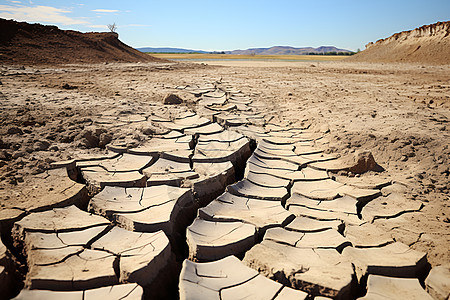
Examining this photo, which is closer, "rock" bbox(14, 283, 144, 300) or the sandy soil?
"rock" bbox(14, 283, 144, 300)

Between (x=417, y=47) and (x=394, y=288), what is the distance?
1981 centimetres

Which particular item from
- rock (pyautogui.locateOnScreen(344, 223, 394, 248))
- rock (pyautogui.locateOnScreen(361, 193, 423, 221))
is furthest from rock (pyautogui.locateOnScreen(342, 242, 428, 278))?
rock (pyautogui.locateOnScreen(361, 193, 423, 221))

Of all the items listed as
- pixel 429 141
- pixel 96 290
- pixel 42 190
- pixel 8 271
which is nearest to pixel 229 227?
pixel 96 290

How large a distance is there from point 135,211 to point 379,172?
215 centimetres

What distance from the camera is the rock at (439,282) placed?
1376 mm

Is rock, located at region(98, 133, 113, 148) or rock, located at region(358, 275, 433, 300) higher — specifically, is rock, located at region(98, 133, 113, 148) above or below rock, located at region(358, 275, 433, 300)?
above

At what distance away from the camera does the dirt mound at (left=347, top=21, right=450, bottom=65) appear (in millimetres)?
15291

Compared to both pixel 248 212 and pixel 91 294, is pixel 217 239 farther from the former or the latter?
pixel 91 294

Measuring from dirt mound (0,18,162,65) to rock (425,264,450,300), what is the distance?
11417 mm

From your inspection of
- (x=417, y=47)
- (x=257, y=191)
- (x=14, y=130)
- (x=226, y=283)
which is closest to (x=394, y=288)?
(x=226, y=283)

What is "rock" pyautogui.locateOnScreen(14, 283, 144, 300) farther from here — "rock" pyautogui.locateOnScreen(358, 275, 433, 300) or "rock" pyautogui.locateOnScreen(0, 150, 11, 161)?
"rock" pyautogui.locateOnScreen(0, 150, 11, 161)

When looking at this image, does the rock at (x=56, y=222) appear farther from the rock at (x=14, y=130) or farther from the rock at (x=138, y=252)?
the rock at (x=14, y=130)

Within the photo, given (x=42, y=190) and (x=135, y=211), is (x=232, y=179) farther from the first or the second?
(x=42, y=190)

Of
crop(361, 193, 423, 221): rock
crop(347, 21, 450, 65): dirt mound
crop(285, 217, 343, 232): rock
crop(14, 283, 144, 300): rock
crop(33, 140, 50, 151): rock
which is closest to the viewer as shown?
crop(14, 283, 144, 300): rock
